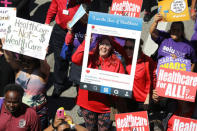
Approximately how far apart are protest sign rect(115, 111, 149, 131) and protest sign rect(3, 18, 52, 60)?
4.44 feet

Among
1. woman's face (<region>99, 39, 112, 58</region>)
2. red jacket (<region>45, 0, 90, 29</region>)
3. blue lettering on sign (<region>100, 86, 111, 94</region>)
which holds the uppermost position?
red jacket (<region>45, 0, 90, 29</region>)

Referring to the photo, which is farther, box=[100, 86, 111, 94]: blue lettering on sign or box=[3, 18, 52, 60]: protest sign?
box=[3, 18, 52, 60]: protest sign

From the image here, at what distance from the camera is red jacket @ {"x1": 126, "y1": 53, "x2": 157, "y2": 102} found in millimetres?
3807

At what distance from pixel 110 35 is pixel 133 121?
43.1 inches

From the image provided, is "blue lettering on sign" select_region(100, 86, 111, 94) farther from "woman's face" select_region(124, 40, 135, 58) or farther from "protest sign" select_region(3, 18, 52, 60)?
"protest sign" select_region(3, 18, 52, 60)

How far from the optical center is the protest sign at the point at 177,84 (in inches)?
139

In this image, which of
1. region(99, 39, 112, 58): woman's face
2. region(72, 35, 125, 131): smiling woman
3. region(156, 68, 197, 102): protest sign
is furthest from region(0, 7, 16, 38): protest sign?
region(156, 68, 197, 102): protest sign

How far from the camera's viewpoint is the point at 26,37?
3855 millimetres

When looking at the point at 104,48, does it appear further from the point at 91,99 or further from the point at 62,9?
the point at 62,9

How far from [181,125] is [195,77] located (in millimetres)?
614

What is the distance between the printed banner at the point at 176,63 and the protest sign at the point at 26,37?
5.71ft

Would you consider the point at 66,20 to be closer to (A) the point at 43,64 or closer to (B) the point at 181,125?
(A) the point at 43,64

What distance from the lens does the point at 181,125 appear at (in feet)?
11.5

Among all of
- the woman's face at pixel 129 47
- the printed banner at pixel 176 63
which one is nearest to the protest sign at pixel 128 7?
the printed banner at pixel 176 63
